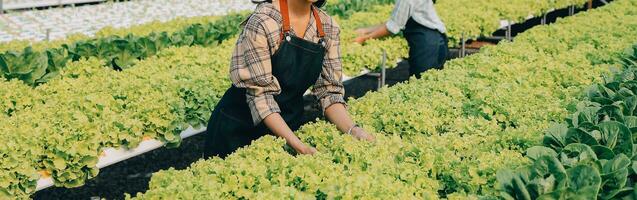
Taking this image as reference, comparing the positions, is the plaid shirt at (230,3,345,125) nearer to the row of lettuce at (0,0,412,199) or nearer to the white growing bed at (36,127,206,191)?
the row of lettuce at (0,0,412,199)

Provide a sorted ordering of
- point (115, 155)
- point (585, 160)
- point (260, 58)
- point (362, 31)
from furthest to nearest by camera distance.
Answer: point (362, 31), point (115, 155), point (260, 58), point (585, 160)

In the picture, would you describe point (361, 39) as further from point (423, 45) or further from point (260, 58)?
point (260, 58)

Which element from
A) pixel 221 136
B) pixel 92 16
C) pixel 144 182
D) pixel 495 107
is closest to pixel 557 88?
pixel 495 107

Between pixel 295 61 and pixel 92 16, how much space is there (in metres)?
15.7

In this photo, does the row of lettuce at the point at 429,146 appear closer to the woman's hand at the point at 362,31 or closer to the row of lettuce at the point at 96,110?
the row of lettuce at the point at 96,110

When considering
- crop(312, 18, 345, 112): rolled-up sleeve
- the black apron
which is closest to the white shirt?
the black apron

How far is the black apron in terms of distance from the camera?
4266 millimetres

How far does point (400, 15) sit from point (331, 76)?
142 inches

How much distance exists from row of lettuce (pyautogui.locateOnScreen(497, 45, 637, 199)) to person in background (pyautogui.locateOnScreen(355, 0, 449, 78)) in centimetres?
311

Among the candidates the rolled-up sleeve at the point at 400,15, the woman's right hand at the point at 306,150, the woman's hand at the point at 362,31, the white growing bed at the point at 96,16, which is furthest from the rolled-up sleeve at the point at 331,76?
the white growing bed at the point at 96,16

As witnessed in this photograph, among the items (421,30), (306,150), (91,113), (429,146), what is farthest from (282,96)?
(421,30)

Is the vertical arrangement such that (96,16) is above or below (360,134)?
below

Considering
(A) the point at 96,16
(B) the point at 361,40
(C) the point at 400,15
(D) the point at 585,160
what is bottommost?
(A) the point at 96,16

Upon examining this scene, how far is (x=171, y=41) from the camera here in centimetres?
952
